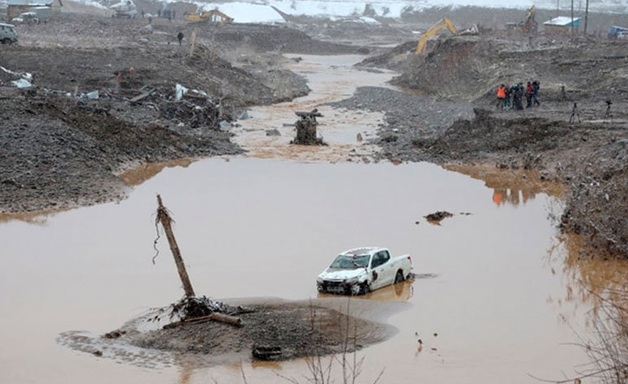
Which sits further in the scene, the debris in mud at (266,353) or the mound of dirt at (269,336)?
the mound of dirt at (269,336)

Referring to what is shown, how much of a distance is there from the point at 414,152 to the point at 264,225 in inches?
545

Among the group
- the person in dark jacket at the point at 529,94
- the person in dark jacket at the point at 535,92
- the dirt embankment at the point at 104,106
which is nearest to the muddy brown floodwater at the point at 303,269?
the dirt embankment at the point at 104,106

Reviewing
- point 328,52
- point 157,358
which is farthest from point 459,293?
point 328,52

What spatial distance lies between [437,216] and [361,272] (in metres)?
8.25

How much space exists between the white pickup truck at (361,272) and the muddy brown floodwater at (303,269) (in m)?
0.30

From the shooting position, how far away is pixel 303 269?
2439cm

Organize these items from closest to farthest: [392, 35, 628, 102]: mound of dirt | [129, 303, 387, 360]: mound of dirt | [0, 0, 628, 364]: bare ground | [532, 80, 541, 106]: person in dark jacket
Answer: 1. [129, 303, 387, 360]: mound of dirt
2. [0, 0, 628, 364]: bare ground
3. [532, 80, 541, 106]: person in dark jacket
4. [392, 35, 628, 102]: mound of dirt

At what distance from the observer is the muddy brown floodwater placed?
59.6 feet

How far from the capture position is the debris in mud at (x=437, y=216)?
96.5ft

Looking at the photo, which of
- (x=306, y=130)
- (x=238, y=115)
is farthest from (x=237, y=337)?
(x=238, y=115)

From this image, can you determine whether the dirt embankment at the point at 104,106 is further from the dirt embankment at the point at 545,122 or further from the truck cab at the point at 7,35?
the dirt embankment at the point at 545,122

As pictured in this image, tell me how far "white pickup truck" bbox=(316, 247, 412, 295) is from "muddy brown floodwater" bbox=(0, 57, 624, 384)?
0.30 meters

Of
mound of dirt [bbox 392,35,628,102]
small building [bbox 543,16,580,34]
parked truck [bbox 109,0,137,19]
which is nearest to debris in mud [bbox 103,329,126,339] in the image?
mound of dirt [bbox 392,35,628,102]

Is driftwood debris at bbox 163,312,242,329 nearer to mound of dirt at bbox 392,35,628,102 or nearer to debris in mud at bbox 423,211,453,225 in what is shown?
debris in mud at bbox 423,211,453,225
